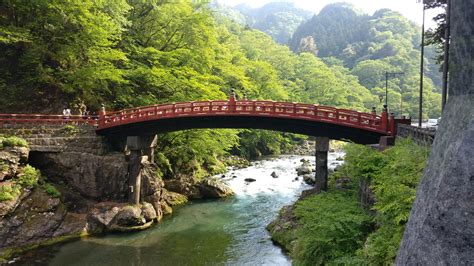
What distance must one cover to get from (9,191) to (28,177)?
1.43 metres

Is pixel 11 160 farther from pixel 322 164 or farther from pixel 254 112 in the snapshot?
pixel 322 164

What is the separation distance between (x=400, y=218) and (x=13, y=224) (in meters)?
18.7

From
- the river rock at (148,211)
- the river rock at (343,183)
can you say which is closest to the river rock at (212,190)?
the river rock at (148,211)

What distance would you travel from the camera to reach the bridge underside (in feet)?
68.6

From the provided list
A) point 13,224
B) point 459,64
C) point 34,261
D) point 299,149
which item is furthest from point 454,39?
point 299,149

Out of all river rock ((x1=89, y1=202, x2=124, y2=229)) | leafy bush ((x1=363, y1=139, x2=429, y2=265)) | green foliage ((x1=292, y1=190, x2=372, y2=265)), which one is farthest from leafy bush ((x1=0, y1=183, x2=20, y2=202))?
leafy bush ((x1=363, y1=139, x2=429, y2=265))

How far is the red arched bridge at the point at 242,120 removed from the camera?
1962cm

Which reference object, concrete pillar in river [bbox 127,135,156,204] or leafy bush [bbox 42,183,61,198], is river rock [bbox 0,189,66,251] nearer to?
leafy bush [bbox 42,183,61,198]

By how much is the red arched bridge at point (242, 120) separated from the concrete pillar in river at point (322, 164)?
0.46 m

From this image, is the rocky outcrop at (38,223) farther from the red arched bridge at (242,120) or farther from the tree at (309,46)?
the tree at (309,46)

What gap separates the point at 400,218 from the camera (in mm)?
8742

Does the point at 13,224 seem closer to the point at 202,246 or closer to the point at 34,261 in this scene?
the point at 34,261

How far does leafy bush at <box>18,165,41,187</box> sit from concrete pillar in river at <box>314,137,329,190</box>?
673 inches

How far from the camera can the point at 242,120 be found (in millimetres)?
22875
